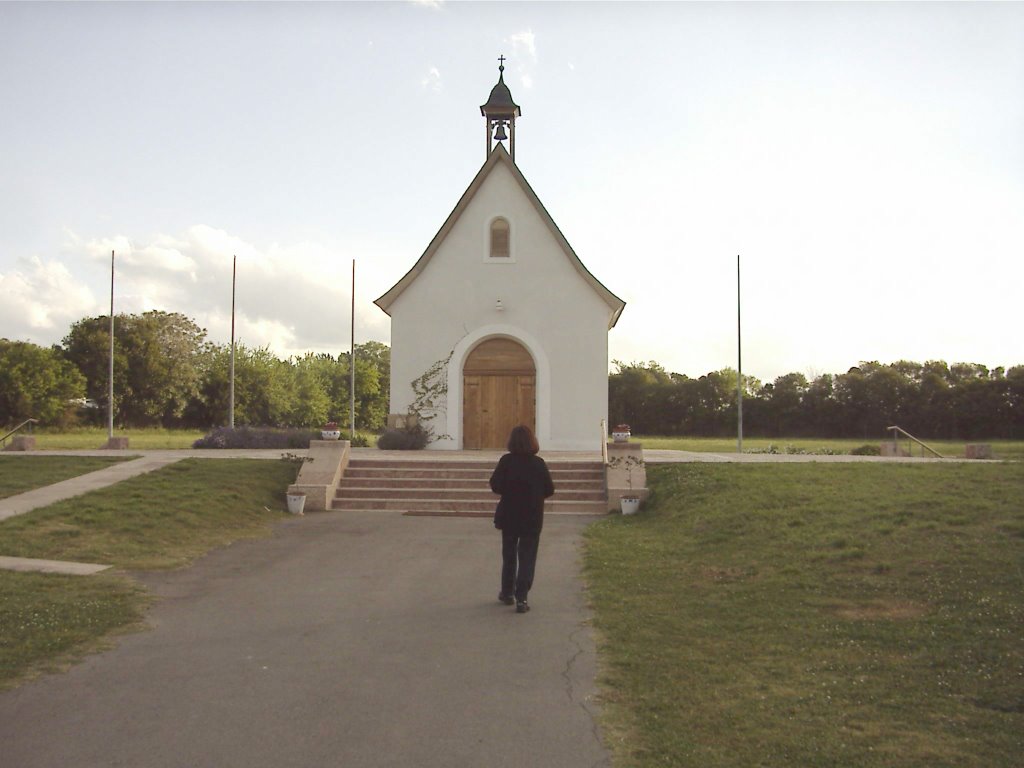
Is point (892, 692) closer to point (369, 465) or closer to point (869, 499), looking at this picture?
point (869, 499)

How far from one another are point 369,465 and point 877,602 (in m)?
12.4

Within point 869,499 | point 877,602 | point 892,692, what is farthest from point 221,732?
point 869,499

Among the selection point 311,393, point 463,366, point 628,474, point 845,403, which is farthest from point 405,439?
point 311,393

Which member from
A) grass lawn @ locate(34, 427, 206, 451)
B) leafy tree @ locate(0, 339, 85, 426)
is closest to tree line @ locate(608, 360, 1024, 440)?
grass lawn @ locate(34, 427, 206, 451)

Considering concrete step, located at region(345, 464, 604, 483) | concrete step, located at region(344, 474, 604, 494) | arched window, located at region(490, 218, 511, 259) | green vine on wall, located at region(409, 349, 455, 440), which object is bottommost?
concrete step, located at region(344, 474, 604, 494)

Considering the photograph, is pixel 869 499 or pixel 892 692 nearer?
pixel 892 692

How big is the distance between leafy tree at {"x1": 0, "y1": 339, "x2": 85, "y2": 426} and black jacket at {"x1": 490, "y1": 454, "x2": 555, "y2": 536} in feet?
164

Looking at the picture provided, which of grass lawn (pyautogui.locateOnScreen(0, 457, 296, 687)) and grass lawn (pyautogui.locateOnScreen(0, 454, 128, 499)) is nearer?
grass lawn (pyautogui.locateOnScreen(0, 457, 296, 687))

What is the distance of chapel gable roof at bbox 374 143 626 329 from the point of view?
2408 centimetres

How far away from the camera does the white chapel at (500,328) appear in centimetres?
2392

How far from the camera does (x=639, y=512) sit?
16531 millimetres

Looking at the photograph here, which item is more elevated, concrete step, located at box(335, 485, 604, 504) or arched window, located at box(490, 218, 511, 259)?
arched window, located at box(490, 218, 511, 259)

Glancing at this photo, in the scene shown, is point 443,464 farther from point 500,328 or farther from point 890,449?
point 890,449

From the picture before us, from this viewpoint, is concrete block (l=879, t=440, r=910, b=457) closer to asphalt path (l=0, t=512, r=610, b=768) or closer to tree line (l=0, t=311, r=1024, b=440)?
asphalt path (l=0, t=512, r=610, b=768)
